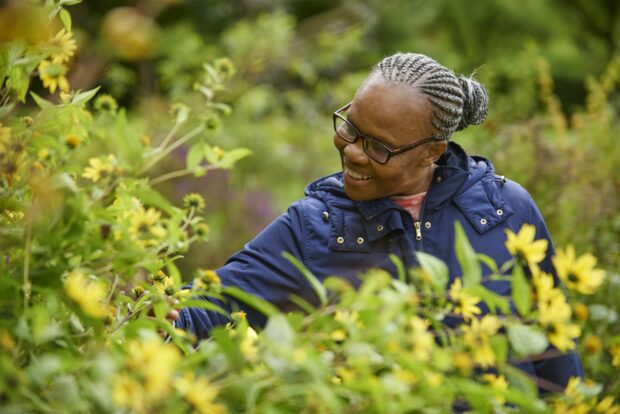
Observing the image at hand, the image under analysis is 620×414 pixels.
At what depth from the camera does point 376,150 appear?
210 cm

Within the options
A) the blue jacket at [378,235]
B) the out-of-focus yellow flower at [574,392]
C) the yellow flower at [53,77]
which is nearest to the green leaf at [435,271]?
the out-of-focus yellow flower at [574,392]

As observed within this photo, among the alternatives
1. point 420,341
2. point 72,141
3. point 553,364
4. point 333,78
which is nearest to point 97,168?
point 72,141

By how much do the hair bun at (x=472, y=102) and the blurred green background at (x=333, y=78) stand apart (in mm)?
147

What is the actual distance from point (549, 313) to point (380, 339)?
224 millimetres

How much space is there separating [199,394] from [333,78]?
993cm

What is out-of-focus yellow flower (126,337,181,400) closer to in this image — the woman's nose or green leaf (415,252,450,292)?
green leaf (415,252,450,292)

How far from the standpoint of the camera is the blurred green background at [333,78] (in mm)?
3820

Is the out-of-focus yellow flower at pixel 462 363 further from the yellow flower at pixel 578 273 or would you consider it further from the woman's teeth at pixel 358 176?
the woman's teeth at pixel 358 176

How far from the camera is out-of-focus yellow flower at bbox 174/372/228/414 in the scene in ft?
2.97

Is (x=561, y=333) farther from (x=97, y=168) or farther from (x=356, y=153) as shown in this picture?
(x=356, y=153)

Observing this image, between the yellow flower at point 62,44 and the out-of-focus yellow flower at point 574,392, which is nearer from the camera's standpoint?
the out-of-focus yellow flower at point 574,392

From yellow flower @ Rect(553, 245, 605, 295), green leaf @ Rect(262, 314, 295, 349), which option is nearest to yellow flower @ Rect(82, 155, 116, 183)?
green leaf @ Rect(262, 314, 295, 349)

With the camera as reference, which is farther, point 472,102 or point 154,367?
point 472,102

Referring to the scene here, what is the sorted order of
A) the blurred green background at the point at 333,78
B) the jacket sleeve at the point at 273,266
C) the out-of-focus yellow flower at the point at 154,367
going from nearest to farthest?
the out-of-focus yellow flower at the point at 154,367, the jacket sleeve at the point at 273,266, the blurred green background at the point at 333,78
